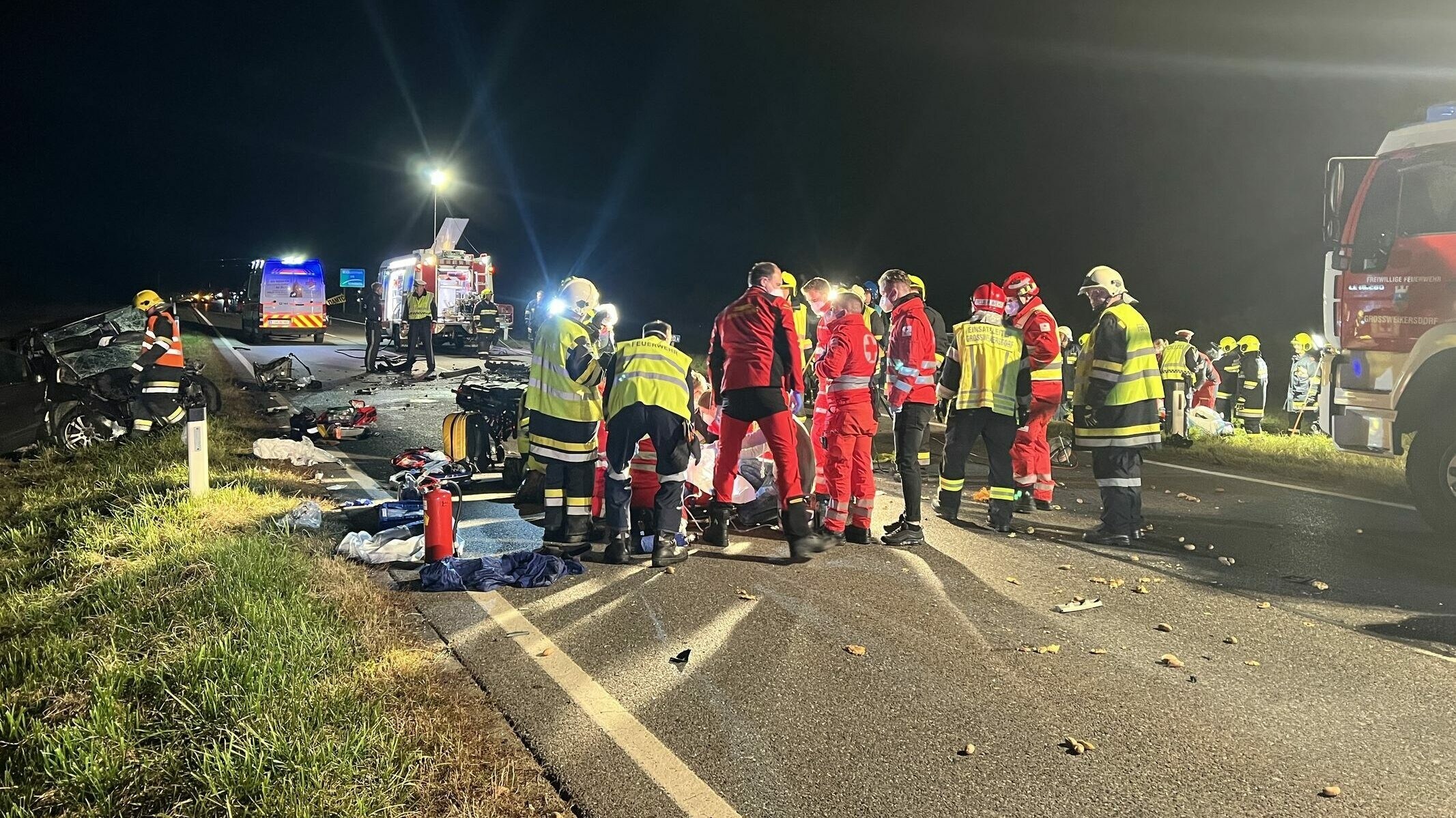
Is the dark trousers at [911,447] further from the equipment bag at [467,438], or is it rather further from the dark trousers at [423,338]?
the dark trousers at [423,338]

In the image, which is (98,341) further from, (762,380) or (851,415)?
(851,415)

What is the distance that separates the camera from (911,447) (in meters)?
7.46

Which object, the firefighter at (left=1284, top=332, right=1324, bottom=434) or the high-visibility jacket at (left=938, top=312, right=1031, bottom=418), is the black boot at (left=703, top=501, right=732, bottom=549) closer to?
the high-visibility jacket at (left=938, top=312, right=1031, bottom=418)

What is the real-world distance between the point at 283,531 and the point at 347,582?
3.87 feet

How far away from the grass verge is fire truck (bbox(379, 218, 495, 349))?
19.1 meters

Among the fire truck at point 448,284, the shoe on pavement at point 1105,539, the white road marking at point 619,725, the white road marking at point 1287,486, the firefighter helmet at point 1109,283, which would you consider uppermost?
the fire truck at point 448,284

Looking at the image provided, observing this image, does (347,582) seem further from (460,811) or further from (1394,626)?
(1394,626)

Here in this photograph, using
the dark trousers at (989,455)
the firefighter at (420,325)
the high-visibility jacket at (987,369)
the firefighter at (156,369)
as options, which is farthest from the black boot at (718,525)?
the firefighter at (420,325)

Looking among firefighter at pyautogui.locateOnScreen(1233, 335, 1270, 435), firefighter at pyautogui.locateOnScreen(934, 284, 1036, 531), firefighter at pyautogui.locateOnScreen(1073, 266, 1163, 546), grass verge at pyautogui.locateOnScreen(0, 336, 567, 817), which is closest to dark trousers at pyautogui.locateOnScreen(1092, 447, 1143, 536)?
firefighter at pyautogui.locateOnScreen(1073, 266, 1163, 546)

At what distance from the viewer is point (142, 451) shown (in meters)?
9.22

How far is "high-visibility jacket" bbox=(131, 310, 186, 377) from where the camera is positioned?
33.4 ft

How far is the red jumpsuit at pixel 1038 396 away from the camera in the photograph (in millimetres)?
8258

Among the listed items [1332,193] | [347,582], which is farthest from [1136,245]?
[347,582]

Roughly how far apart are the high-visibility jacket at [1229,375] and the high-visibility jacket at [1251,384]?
138 millimetres
